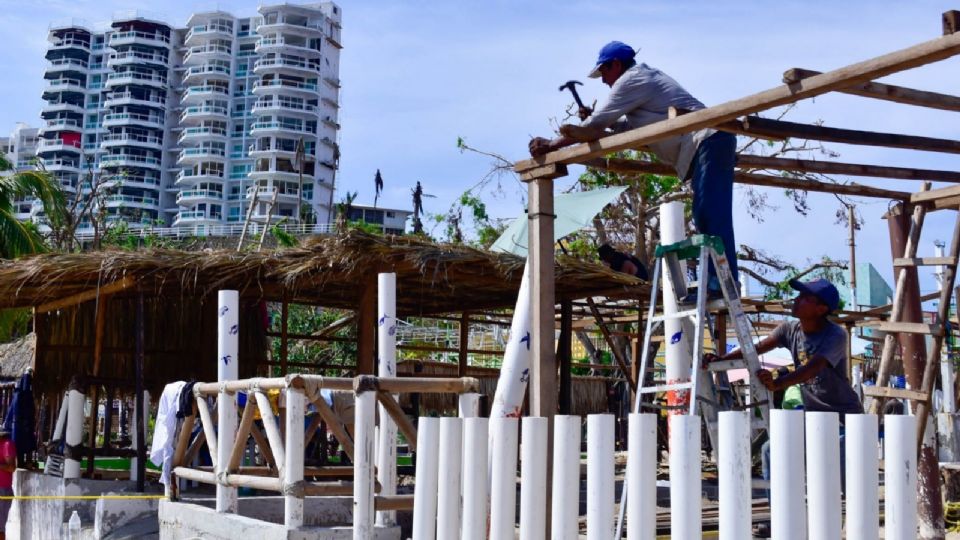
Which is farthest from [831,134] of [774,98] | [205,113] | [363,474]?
[205,113]

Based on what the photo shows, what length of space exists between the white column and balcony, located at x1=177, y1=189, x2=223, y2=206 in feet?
331

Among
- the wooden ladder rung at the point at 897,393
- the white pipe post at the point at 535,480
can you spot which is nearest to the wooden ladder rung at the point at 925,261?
the wooden ladder rung at the point at 897,393

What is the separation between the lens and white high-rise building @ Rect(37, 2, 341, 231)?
100750 mm

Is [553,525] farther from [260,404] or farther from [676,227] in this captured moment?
[260,404]

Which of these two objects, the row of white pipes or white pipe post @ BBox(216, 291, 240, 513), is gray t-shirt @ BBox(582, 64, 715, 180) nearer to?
the row of white pipes

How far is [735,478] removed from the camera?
130 inches

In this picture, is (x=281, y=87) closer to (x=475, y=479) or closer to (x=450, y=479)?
(x=450, y=479)

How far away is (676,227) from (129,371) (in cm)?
879

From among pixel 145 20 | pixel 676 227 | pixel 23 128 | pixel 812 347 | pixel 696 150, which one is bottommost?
pixel 812 347

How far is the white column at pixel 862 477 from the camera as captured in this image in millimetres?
3158

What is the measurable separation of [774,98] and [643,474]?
168 cm

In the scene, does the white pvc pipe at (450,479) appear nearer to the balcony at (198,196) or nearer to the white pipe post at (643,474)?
the white pipe post at (643,474)

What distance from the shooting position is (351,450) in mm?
6785

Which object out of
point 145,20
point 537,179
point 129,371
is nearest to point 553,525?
point 537,179
